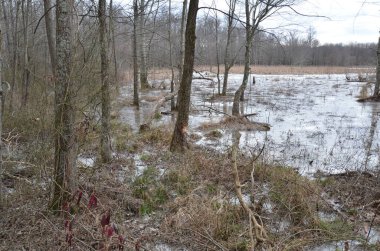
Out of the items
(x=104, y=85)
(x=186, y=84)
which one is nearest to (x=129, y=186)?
(x=104, y=85)

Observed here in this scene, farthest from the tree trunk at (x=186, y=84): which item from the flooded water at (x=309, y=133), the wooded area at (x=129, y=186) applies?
the flooded water at (x=309, y=133)

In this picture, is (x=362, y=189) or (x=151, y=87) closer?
(x=362, y=189)

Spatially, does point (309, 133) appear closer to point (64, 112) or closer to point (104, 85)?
point (104, 85)

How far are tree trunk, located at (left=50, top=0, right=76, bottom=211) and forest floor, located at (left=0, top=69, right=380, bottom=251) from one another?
330 mm

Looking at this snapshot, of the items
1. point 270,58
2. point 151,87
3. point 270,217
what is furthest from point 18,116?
point 270,58

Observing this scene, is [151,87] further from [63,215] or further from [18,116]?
[63,215]

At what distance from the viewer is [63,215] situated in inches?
183

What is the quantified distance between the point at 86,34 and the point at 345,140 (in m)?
8.71

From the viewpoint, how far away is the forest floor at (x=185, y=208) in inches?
171

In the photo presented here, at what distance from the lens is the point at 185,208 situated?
5273 mm

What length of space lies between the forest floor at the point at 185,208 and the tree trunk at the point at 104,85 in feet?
1.10

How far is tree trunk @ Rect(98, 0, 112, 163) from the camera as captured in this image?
21.8 feet

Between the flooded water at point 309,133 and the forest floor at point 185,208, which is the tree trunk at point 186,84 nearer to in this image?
the flooded water at point 309,133

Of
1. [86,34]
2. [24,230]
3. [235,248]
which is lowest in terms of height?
[235,248]
